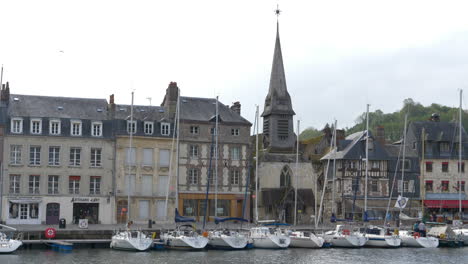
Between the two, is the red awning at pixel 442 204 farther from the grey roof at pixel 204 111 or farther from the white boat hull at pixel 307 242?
the white boat hull at pixel 307 242

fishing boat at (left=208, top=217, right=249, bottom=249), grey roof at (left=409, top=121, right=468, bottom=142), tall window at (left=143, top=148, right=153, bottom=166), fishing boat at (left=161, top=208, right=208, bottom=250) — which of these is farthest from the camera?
grey roof at (left=409, top=121, right=468, bottom=142)

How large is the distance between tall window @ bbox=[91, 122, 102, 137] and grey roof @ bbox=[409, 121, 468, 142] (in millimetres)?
29918

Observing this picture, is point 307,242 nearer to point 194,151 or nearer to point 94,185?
point 194,151

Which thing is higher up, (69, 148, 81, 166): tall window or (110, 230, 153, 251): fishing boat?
(69, 148, 81, 166): tall window

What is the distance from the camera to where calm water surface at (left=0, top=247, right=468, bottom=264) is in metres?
40.5

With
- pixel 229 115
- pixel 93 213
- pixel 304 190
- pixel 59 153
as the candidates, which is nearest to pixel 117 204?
pixel 93 213

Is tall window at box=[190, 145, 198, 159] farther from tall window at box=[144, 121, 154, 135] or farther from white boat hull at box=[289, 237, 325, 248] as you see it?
white boat hull at box=[289, 237, 325, 248]

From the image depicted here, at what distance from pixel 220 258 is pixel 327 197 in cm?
2825

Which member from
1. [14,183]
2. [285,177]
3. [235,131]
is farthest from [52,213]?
[285,177]

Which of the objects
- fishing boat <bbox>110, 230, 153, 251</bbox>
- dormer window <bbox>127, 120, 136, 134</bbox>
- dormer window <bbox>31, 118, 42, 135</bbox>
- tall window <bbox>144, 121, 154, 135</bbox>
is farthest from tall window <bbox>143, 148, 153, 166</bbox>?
fishing boat <bbox>110, 230, 153, 251</bbox>

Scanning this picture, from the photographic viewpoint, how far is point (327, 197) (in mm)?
69062

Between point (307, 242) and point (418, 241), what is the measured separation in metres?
8.32

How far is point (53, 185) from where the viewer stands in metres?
57.6

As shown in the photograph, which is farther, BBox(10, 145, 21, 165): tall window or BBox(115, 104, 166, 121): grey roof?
BBox(115, 104, 166, 121): grey roof
